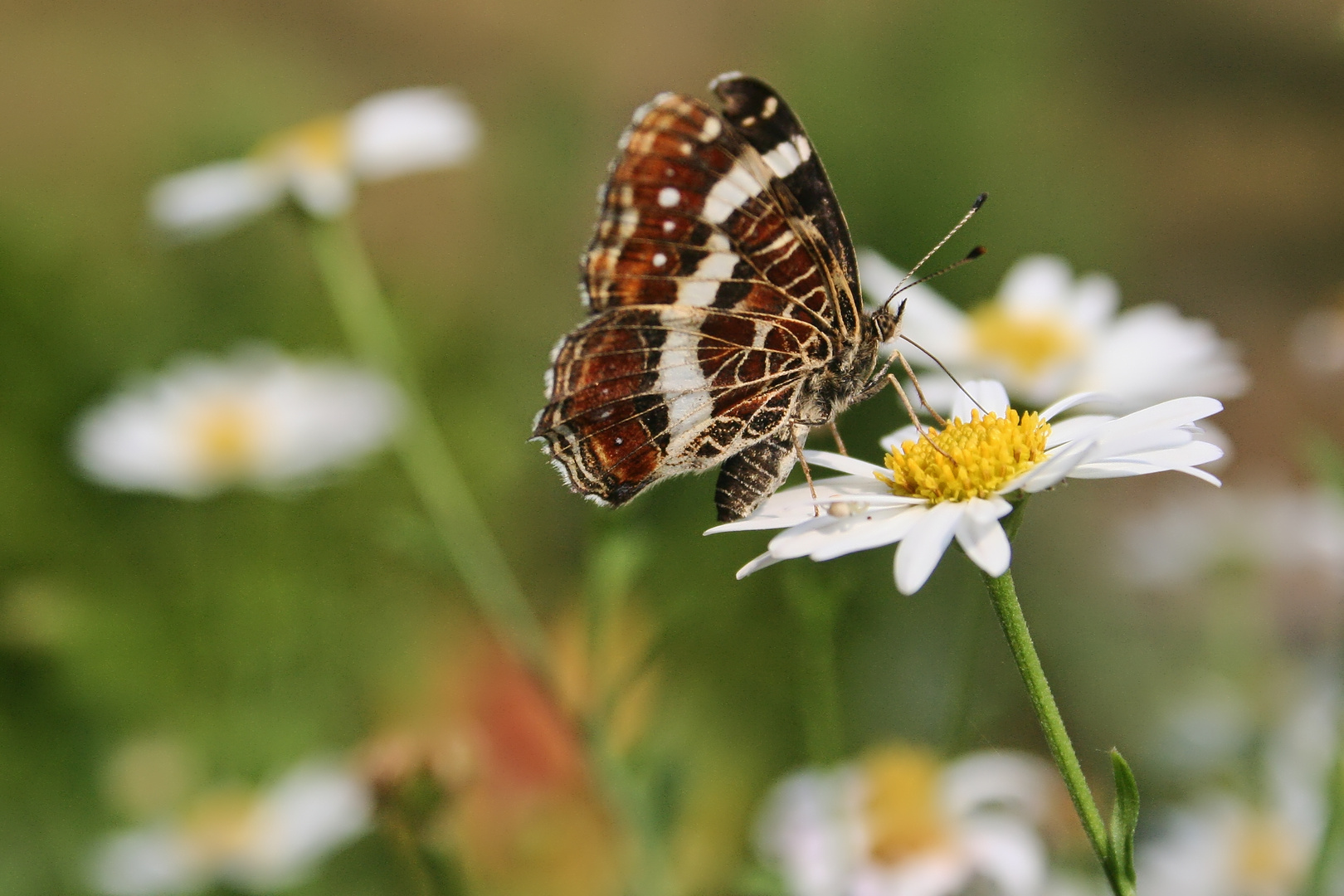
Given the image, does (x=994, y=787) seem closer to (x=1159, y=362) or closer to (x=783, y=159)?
(x=1159, y=362)

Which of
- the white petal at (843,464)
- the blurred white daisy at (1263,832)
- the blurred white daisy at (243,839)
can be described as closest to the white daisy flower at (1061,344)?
the white petal at (843,464)

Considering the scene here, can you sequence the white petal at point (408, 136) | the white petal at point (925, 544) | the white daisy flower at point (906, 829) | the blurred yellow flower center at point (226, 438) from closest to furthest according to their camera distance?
the white petal at point (925, 544) < the white daisy flower at point (906, 829) < the white petal at point (408, 136) < the blurred yellow flower center at point (226, 438)

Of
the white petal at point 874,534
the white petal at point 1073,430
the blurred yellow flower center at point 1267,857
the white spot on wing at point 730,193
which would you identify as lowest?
the blurred yellow flower center at point 1267,857

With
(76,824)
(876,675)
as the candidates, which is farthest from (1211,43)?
(76,824)

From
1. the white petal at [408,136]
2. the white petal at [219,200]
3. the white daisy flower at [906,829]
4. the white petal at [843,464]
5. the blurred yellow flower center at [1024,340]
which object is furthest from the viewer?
the white petal at [408,136]

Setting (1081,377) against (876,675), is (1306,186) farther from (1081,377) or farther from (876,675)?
(1081,377)

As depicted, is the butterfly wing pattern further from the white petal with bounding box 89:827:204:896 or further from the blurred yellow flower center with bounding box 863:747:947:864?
the white petal with bounding box 89:827:204:896

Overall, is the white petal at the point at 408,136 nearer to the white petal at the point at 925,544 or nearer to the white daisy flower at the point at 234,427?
the white daisy flower at the point at 234,427
